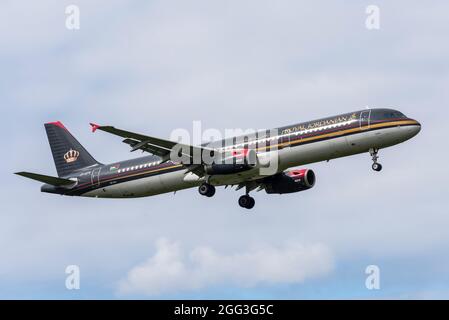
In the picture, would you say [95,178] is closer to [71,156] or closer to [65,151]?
[71,156]

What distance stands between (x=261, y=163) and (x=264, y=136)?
2.08m

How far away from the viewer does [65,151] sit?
84.8 meters

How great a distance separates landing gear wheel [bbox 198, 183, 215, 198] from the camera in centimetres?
7319

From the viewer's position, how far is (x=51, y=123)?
86.8 m

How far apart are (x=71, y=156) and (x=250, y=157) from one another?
68.1 ft

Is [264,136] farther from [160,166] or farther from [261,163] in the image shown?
[160,166]

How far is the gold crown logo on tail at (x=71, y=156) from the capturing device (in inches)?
3305

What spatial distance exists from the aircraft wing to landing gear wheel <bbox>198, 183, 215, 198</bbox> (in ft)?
8.99

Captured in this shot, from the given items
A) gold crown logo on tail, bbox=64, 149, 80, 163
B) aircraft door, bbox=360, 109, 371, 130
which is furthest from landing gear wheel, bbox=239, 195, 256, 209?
gold crown logo on tail, bbox=64, 149, 80, 163

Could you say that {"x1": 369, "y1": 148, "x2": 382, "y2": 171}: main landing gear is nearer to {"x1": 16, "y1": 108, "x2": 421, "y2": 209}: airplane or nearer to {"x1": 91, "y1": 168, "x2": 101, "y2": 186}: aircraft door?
{"x1": 16, "y1": 108, "x2": 421, "y2": 209}: airplane

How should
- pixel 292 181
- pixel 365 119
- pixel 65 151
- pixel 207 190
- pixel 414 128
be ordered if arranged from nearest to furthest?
pixel 365 119 → pixel 414 128 → pixel 207 190 → pixel 292 181 → pixel 65 151

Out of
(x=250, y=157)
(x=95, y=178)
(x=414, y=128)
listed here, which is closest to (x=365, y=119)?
(x=414, y=128)

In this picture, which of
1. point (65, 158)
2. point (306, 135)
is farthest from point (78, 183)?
point (306, 135)

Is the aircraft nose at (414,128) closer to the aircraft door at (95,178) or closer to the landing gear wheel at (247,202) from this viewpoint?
the landing gear wheel at (247,202)
